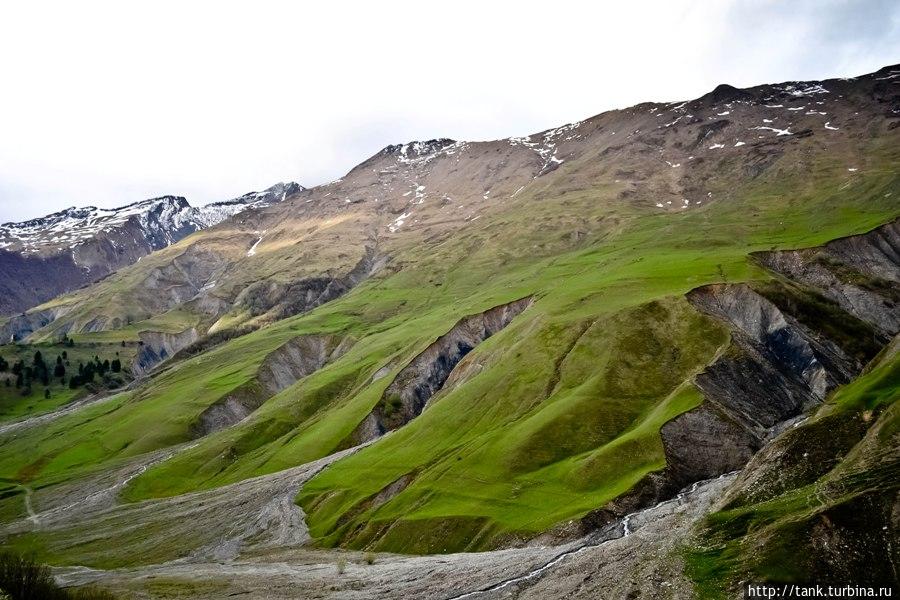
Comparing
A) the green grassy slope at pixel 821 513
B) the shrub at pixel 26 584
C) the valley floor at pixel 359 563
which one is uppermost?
the shrub at pixel 26 584

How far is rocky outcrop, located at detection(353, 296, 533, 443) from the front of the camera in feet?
440

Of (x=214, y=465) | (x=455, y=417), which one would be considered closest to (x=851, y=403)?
(x=455, y=417)

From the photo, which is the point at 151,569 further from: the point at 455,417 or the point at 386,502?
the point at 455,417

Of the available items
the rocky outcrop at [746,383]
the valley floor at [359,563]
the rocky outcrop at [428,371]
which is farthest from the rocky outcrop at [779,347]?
the rocky outcrop at [428,371]

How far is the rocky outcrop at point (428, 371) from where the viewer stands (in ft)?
440

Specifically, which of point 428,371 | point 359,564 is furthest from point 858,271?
point 359,564

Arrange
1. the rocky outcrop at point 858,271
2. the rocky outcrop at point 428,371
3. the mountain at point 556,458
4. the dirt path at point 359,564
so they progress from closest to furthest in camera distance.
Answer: the mountain at point 556,458 → the dirt path at point 359,564 → the rocky outcrop at point 858,271 → the rocky outcrop at point 428,371

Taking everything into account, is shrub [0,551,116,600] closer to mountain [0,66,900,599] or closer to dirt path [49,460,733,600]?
dirt path [49,460,733,600]

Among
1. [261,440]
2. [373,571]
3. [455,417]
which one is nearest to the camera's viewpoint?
[373,571]

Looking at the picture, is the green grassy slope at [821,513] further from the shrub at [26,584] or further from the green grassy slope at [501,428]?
the shrub at [26,584]

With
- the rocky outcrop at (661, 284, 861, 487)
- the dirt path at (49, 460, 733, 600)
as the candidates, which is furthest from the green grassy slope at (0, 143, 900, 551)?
the dirt path at (49, 460, 733, 600)

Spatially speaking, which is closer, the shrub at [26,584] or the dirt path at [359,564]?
the shrub at [26,584]

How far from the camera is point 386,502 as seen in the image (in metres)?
82.9

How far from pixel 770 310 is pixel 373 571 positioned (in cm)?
8311
